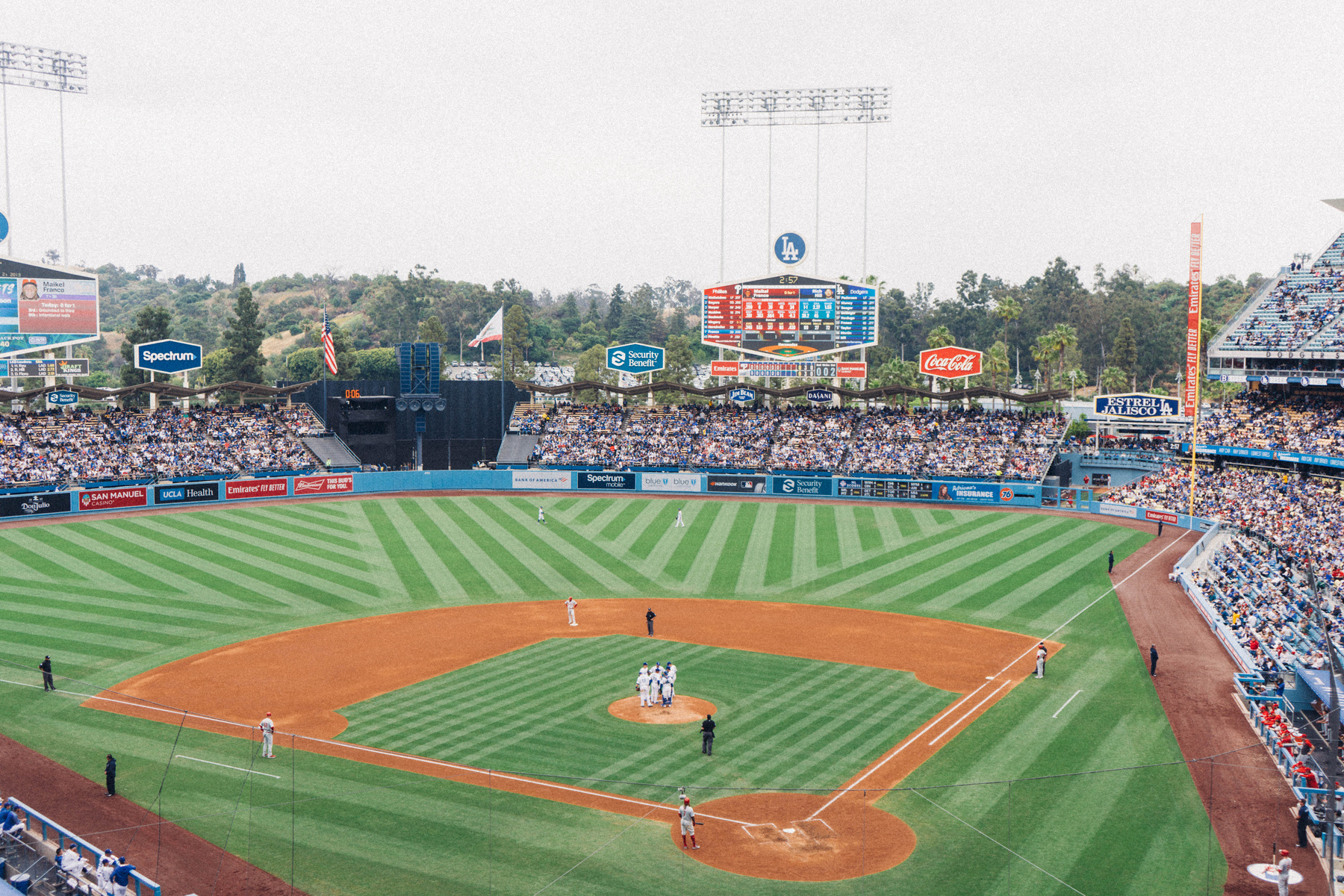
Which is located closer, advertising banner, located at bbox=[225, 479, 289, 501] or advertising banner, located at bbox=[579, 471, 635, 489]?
advertising banner, located at bbox=[225, 479, 289, 501]

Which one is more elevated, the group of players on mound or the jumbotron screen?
the jumbotron screen

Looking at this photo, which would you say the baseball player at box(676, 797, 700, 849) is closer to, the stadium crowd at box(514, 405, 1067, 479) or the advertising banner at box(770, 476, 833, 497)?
the advertising banner at box(770, 476, 833, 497)

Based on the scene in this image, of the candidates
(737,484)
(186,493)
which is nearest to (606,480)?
(737,484)

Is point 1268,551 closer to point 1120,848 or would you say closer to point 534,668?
point 1120,848

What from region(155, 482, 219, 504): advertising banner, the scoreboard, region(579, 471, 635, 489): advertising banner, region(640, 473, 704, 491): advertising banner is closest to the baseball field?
region(155, 482, 219, 504): advertising banner

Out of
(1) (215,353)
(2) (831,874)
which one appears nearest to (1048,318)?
(1) (215,353)

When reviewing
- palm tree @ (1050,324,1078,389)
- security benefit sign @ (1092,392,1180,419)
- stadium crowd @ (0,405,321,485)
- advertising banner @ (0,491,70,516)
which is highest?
palm tree @ (1050,324,1078,389)

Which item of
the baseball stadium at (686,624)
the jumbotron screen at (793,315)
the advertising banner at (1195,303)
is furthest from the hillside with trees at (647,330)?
the advertising banner at (1195,303)

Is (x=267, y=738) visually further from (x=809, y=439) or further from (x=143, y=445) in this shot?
(x=809, y=439)
